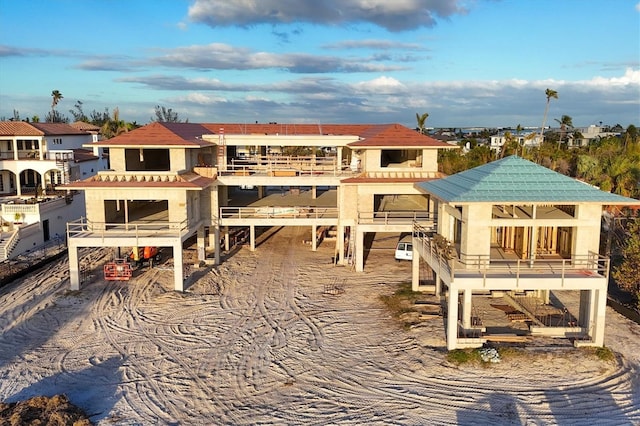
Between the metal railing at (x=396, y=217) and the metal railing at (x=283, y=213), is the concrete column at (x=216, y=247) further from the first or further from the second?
the metal railing at (x=396, y=217)

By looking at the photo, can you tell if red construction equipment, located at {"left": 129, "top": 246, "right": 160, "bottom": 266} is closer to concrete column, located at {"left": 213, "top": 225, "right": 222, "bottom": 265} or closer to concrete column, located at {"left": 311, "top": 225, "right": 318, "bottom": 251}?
concrete column, located at {"left": 213, "top": 225, "right": 222, "bottom": 265}

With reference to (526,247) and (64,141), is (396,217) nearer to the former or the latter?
(526,247)

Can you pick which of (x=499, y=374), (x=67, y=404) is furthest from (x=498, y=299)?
(x=67, y=404)

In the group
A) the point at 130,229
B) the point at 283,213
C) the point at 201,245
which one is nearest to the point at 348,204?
the point at 283,213

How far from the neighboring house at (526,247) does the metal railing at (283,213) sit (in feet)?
37.9

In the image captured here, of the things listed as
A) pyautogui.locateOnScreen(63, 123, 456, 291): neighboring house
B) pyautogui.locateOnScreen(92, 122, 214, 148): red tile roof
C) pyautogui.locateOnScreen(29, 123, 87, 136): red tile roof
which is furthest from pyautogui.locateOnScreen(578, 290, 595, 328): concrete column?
pyautogui.locateOnScreen(29, 123, 87, 136): red tile roof

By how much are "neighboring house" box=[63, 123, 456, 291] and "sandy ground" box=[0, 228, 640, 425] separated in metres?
3.32

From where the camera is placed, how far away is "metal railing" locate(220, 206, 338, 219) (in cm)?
3105

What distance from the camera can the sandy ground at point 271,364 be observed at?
49.9 feet

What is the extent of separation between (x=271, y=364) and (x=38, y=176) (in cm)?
3627

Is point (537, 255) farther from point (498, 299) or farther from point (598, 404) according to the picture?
point (598, 404)

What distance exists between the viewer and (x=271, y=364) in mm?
18172

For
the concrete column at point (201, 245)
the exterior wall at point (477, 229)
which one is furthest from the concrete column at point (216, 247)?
the exterior wall at point (477, 229)

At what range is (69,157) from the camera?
40.8 meters
